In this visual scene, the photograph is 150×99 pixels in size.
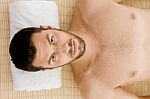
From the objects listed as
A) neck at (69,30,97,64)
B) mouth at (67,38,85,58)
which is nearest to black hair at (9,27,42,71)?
mouth at (67,38,85,58)

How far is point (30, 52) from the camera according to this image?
133cm

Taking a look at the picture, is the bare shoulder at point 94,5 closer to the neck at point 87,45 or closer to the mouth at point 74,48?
the neck at point 87,45

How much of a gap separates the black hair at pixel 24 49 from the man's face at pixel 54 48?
2 cm

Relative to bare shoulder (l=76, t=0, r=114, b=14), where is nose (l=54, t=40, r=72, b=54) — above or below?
below

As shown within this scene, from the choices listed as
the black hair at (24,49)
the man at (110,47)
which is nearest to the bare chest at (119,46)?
the man at (110,47)

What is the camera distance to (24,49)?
1324 millimetres

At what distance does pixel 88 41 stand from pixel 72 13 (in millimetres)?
195

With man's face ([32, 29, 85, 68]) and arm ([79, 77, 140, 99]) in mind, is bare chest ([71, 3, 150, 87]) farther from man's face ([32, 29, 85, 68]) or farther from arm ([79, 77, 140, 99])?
man's face ([32, 29, 85, 68])

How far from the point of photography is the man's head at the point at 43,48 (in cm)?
134

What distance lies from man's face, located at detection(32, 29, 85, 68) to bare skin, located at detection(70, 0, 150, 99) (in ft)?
0.53

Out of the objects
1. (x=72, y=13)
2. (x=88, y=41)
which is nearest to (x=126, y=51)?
(x=88, y=41)

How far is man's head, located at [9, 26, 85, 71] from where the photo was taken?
4.39 ft

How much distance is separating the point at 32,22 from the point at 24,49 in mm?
267

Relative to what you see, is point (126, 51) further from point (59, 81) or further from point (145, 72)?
point (59, 81)
